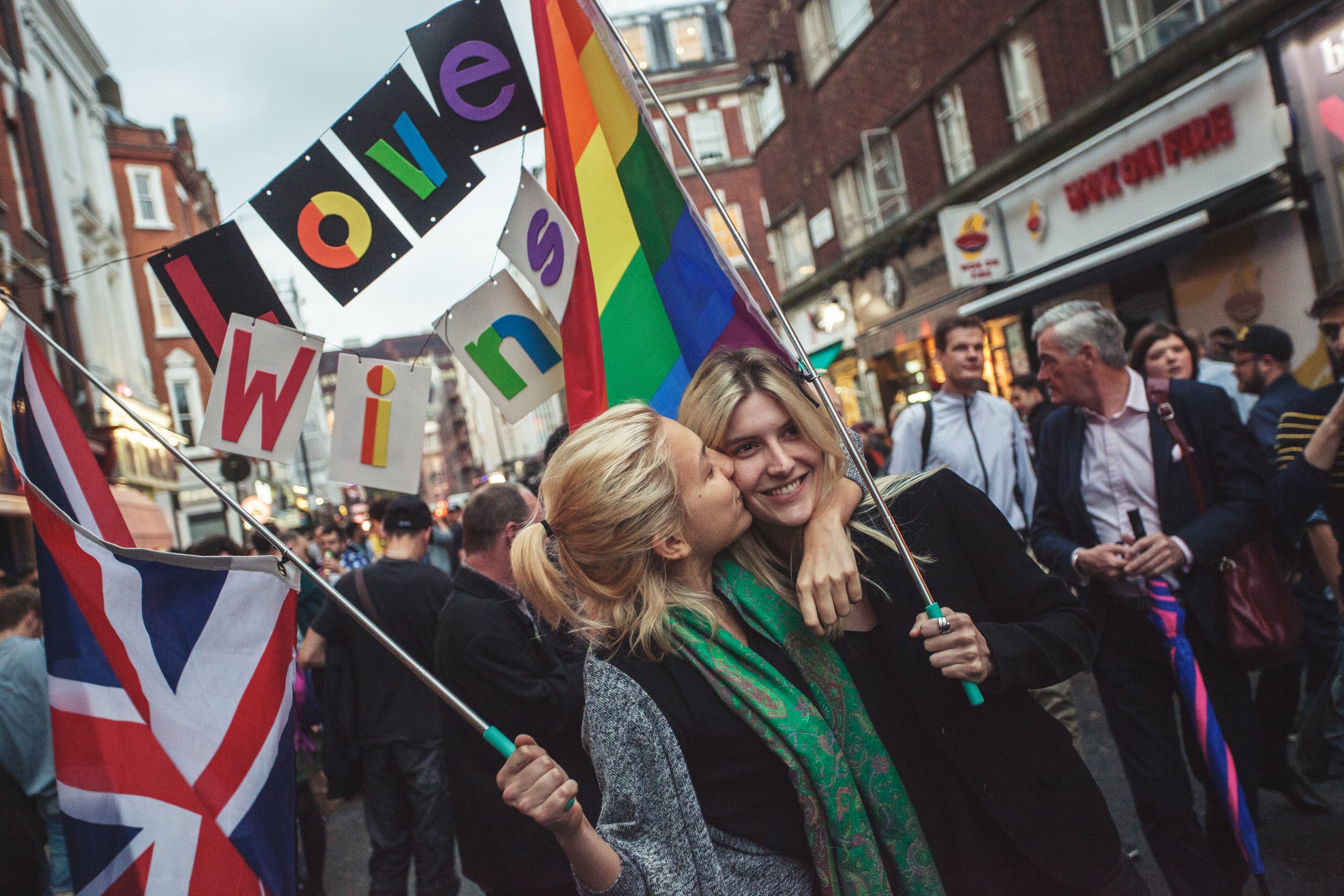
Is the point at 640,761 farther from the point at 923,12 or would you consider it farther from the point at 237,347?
the point at 923,12

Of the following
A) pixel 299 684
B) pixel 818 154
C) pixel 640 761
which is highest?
pixel 818 154

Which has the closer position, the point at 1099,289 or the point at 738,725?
the point at 738,725

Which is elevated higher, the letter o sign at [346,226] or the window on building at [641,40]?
the window on building at [641,40]

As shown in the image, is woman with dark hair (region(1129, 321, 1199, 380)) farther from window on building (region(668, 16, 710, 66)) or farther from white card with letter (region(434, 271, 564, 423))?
window on building (region(668, 16, 710, 66))

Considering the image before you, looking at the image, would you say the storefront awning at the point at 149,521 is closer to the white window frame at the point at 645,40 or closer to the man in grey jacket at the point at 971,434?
the man in grey jacket at the point at 971,434

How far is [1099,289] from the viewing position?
1204 centimetres

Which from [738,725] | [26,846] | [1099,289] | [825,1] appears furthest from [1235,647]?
[825,1]

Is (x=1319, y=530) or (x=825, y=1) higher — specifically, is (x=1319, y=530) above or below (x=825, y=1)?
below

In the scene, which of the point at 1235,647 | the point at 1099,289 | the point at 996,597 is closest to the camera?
the point at 996,597

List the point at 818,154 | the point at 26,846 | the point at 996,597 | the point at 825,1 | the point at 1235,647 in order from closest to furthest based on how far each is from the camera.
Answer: the point at 996,597 < the point at 26,846 < the point at 1235,647 < the point at 825,1 < the point at 818,154

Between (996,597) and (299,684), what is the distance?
16.9ft

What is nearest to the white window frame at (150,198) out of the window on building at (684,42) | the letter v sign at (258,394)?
the window on building at (684,42)

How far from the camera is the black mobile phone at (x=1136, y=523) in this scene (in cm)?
322

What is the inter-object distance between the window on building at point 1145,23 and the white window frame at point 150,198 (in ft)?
96.4
